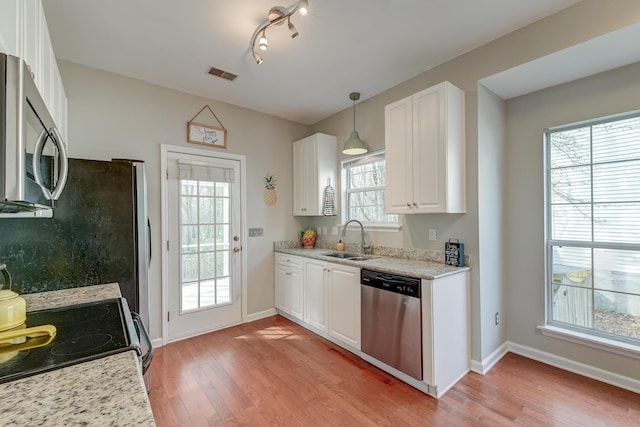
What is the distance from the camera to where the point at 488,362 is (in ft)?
8.25

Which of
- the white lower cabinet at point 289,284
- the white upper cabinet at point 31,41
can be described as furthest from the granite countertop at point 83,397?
the white lower cabinet at point 289,284

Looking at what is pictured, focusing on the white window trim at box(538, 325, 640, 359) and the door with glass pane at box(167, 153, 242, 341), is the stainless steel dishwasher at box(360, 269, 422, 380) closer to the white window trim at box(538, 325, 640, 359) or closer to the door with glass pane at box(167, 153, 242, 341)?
the white window trim at box(538, 325, 640, 359)

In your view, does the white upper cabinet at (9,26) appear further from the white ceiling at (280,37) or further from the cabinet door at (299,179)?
the cabinet door at (299,179)

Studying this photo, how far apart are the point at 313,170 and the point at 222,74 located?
60.0 inches

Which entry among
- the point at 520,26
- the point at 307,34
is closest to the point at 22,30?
the point at 307,34

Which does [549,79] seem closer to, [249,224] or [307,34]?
[307,34]

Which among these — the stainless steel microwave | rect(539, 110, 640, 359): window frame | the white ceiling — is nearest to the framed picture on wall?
the white ceiling

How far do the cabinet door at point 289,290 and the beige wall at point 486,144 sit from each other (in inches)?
51.4

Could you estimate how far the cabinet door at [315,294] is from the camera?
3.10 metres

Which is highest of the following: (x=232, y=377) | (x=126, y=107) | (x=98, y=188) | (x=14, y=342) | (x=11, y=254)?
(x=126, y=107)

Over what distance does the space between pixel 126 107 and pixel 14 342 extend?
2.55m

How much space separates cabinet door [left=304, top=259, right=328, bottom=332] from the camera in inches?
122

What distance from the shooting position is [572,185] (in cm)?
252

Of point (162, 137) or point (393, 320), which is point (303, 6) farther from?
point (393, 320)
